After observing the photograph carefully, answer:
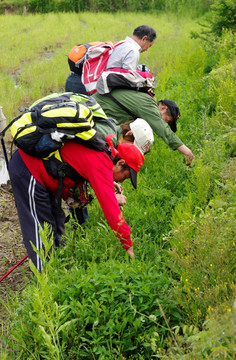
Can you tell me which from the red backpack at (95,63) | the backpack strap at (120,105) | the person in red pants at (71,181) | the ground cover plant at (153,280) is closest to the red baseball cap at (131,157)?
the person in red pants at (71,181)

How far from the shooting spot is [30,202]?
294cm

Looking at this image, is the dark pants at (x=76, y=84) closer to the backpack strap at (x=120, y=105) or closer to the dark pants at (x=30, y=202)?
the backpack strap at (x=120, y=105)

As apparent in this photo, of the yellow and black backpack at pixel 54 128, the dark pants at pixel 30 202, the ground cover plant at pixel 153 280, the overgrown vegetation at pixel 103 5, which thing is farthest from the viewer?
the overgrown vegetation at pixel 103 5

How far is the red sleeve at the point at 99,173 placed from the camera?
2645mm

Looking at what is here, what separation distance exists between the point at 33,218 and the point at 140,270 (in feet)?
2.94

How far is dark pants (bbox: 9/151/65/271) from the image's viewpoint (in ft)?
9.52

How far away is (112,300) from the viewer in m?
2.36

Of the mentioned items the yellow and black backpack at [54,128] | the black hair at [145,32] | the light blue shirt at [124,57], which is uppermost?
the black hair at [145,32]

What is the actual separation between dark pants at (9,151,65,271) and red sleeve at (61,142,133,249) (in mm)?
341

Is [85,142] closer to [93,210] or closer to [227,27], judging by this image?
[93,210]

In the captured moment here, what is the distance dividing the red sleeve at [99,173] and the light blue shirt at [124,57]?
5.49ft

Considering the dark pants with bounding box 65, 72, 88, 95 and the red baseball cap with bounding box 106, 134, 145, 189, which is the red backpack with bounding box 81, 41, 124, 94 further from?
the red baseball cap with bounding box 106, 134, 145, 189

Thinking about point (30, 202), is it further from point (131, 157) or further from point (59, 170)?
point (131, 157)

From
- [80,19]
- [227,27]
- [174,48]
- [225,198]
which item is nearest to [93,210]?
[225,198]
